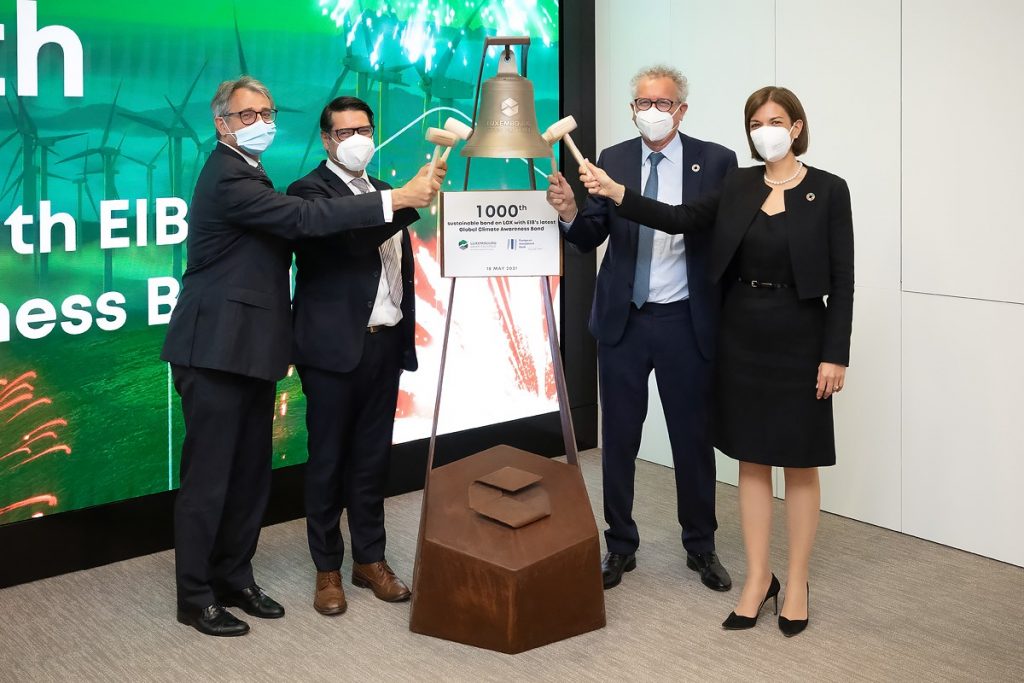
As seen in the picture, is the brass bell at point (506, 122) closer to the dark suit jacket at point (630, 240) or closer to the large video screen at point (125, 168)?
the dark suit jacket at point (630, 240)

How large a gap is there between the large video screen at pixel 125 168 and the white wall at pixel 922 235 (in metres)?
1.58

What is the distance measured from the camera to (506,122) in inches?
125

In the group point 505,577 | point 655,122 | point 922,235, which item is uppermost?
point 655,122

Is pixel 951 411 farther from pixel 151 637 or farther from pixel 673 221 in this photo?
pixel 151 637

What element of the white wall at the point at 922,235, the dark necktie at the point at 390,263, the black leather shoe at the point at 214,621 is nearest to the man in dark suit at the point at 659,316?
the dark necktie at the point at 390,263

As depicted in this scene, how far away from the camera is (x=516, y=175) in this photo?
5.25 metres

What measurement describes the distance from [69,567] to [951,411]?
10.6ft

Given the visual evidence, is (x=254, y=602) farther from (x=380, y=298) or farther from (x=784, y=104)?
(x=784, y=104)

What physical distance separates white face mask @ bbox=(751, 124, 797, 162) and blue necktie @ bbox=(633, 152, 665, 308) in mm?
501

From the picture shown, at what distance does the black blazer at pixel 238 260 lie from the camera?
3.29 metres

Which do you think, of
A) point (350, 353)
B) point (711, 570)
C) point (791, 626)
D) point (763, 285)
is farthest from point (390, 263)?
point (791, 626)

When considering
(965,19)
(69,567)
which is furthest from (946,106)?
(69,567)

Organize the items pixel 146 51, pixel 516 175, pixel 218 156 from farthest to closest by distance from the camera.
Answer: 1. pixel 516 175
2. pixel 146 51
3. pixel 218 156

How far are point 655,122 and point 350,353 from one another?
47.4 inches
